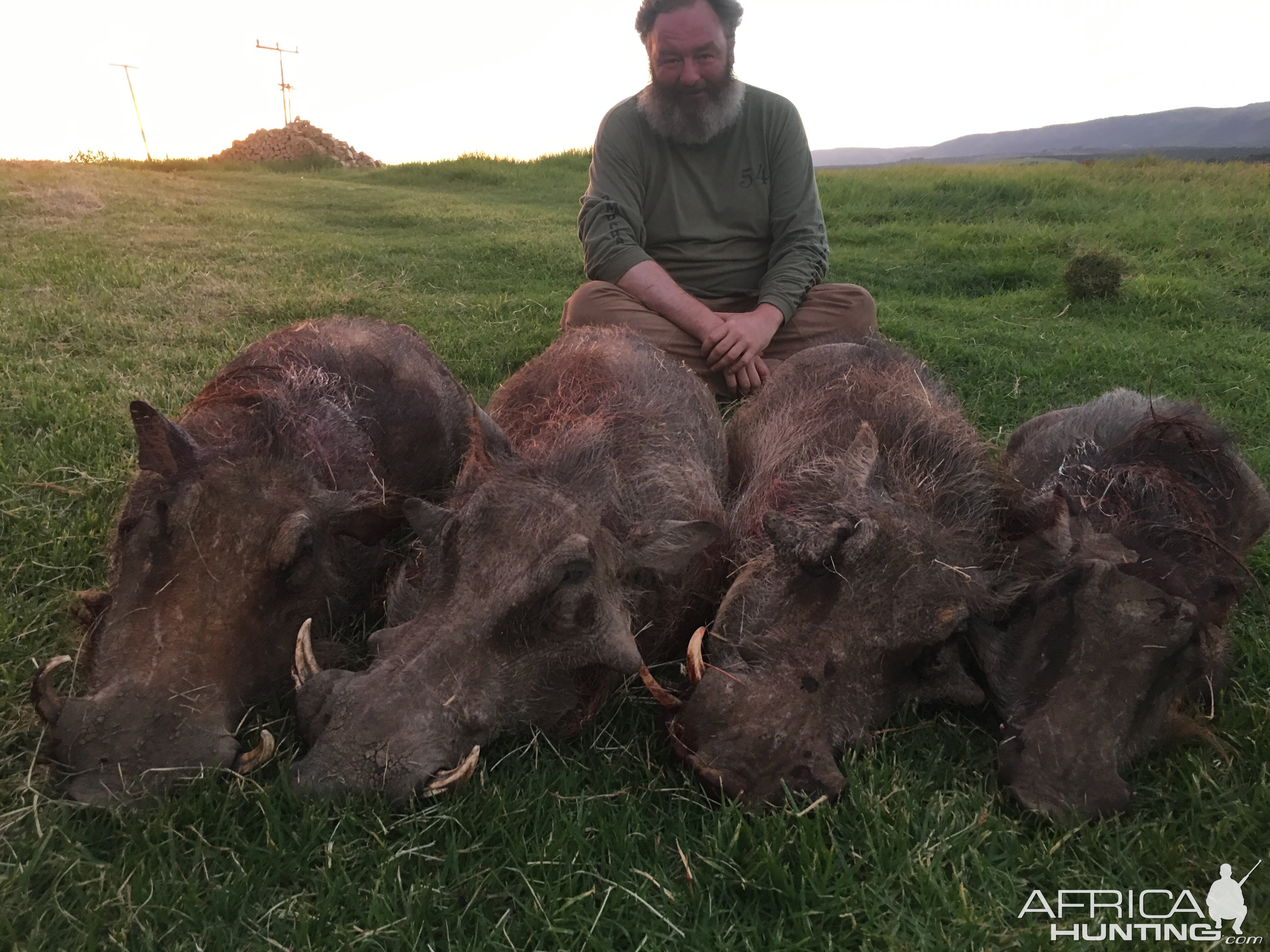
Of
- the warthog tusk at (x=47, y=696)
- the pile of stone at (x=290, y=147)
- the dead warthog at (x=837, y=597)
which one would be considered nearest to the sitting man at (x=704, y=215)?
the dead warthog at (x=837, y=597)

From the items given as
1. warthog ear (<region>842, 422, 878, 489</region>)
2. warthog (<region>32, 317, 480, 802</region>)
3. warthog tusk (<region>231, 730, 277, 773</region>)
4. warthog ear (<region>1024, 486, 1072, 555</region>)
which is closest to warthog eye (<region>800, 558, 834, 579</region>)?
warthog ear (<region>842, 422, 878, 489</region>)

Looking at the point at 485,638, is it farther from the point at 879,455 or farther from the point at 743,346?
the point at 743,346

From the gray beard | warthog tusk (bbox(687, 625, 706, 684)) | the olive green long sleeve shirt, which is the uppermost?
the gray beard

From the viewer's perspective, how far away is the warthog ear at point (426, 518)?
111 inches

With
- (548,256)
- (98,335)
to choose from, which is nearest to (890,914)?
(98,335)

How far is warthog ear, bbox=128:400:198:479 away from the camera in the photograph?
2852 mm

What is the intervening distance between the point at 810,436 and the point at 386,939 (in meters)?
2.52

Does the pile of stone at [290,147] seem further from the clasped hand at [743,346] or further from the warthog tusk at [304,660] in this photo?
the warthog tusk at [304,660]

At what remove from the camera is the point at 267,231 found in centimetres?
1304

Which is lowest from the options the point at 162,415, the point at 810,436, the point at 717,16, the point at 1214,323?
the point at 1214,323

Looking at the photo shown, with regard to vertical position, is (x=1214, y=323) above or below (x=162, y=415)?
below

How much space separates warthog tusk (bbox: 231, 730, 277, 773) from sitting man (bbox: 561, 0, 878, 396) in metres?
A: 3.63

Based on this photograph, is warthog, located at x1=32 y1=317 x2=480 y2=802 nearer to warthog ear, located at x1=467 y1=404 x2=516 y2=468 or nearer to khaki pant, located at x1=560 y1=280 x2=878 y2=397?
warthog ear, located at x1=467 y1=404 x2=516 y2=468

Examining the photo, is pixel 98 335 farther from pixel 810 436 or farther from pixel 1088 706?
pixel 1088 706
